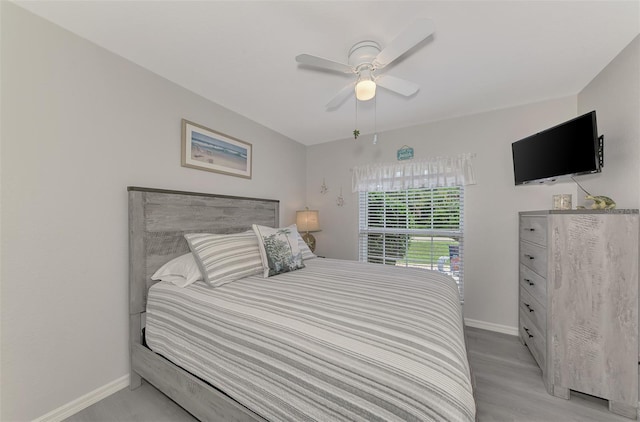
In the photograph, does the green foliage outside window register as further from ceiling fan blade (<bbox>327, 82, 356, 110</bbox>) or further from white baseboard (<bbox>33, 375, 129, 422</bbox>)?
white baseboard (<bbox>33, 375, 129, 422</bbox>)

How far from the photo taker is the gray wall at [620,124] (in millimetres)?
1633

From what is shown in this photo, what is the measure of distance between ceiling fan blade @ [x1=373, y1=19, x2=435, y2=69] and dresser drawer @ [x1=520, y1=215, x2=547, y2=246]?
5.30ft

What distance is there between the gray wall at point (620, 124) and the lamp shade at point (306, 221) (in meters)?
2.85

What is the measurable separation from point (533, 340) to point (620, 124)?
1.79 m

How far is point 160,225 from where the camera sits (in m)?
1.93

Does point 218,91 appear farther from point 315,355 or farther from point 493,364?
point 493,364

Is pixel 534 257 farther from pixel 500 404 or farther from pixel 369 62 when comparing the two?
pixel 369 62

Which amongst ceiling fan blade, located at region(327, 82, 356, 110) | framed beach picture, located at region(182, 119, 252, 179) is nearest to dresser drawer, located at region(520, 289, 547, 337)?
ceiling fan blade, located at region(327, 82, 356, 110)

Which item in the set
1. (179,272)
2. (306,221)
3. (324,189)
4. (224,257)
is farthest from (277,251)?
(324,189)

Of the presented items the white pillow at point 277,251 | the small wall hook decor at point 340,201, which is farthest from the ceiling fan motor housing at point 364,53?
the small wall hook decor at point 340,201

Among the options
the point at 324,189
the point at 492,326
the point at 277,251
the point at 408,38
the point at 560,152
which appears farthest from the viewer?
the point at 324,189

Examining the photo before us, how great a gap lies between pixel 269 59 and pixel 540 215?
244cm

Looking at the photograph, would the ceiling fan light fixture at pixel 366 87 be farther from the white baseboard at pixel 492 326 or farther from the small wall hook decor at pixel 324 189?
the white baseboard at pixel 492 326

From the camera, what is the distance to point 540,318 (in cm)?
190
